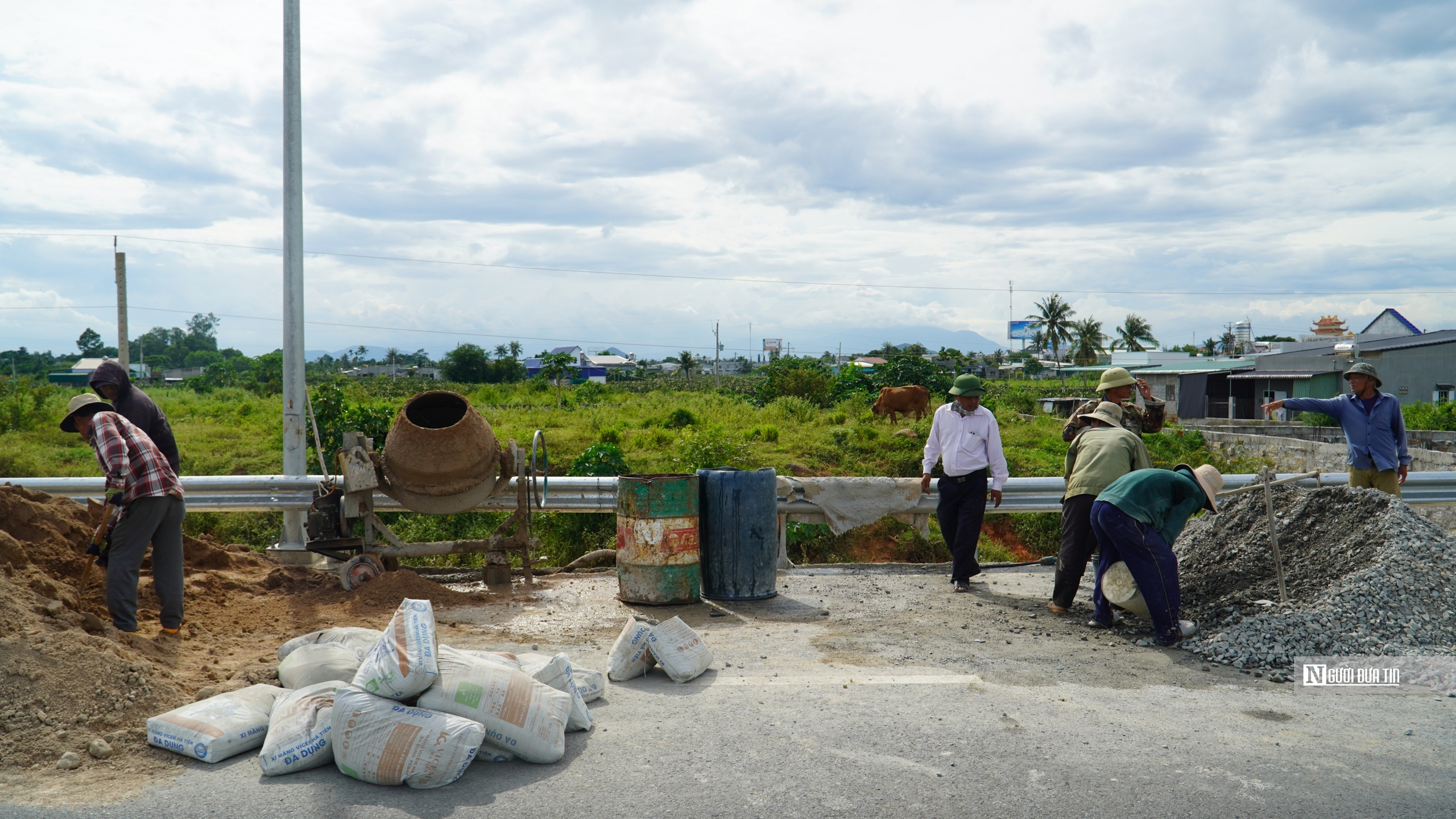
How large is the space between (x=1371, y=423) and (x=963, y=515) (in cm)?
363

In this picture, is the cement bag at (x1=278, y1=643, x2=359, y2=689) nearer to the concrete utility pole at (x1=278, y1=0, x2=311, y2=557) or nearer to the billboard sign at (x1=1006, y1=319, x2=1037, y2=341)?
the concrete utility pole at (x1=278, y1=0, x2=311, y2=557)

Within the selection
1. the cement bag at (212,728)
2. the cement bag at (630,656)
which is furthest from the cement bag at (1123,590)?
the cement bag at (212,728)

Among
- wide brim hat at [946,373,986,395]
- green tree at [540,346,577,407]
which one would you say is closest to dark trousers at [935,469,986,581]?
wide brim hat at [946,373,986,395]

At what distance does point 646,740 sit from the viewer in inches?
178

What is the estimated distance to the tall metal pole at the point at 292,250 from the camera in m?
9.23

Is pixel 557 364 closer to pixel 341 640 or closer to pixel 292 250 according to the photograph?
pixel 292 250

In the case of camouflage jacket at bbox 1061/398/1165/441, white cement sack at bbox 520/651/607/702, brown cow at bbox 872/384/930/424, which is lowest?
white cement sack at bbox 520/651/607/702

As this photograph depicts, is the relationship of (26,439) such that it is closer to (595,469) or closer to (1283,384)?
(595,469)

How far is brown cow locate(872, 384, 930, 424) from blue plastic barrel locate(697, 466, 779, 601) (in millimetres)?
22842

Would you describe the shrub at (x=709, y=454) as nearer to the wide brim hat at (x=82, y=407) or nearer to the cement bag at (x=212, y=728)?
the wide brim hat at (x=82, y=407)

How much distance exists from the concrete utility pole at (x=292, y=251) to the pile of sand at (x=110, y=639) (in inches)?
51.5

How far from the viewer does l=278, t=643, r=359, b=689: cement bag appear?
492 centimetres

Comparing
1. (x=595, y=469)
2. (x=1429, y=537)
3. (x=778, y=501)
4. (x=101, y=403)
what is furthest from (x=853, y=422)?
(x=101, y=403)

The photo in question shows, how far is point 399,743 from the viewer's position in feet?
13.1
